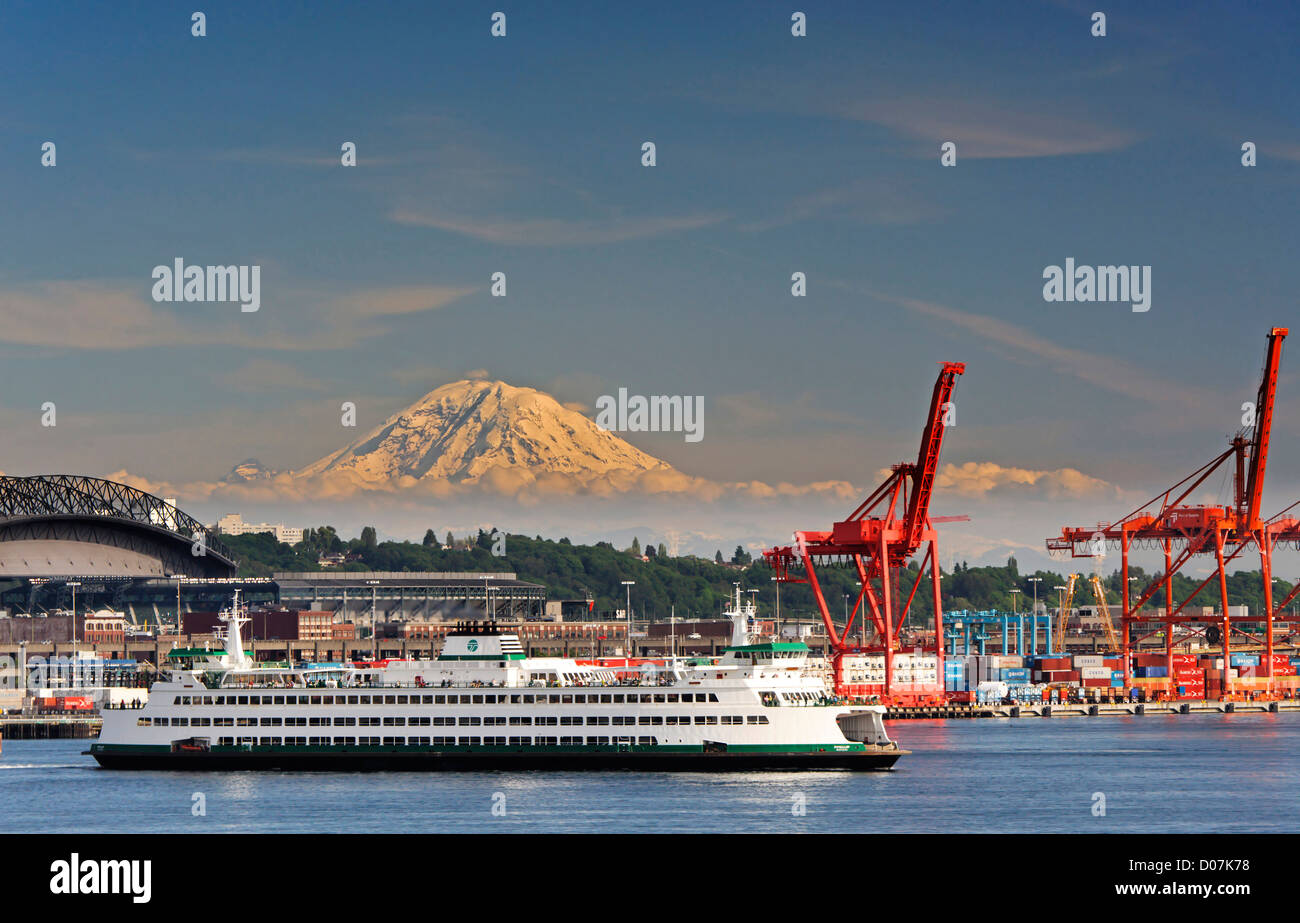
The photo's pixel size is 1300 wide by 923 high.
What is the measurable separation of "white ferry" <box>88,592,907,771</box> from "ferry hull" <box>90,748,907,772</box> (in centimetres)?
6

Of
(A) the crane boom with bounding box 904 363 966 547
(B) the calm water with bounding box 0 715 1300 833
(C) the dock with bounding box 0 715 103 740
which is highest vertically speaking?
(A) the crane boom with bounding box 904 363 966 547

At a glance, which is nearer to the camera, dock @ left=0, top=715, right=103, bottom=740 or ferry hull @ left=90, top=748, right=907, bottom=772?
ferry hull @ left=90, top=748, right=907, bottom=772

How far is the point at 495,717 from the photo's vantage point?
239ft

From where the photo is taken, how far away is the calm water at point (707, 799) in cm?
5516

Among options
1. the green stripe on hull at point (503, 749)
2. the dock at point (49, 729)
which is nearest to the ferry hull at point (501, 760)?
the green stripe on hull at point (503, 749)

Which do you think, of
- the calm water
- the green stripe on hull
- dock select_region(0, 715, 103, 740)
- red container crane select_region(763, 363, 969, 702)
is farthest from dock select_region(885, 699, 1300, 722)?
the green stripe on hull

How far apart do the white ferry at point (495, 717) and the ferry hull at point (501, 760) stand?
0.19 feet

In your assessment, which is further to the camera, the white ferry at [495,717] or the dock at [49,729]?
the dock at [49,729]

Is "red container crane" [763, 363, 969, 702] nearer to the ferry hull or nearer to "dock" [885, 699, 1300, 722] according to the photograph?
"dock" [885, 699, 1300, 722]

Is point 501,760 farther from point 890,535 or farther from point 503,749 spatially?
point 890,535

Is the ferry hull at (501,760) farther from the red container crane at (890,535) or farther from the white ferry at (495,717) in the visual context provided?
the red container crane at (890,535)

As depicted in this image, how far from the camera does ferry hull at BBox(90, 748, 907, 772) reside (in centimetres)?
6988

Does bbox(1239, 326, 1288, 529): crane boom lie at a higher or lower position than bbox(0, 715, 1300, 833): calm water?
higher
